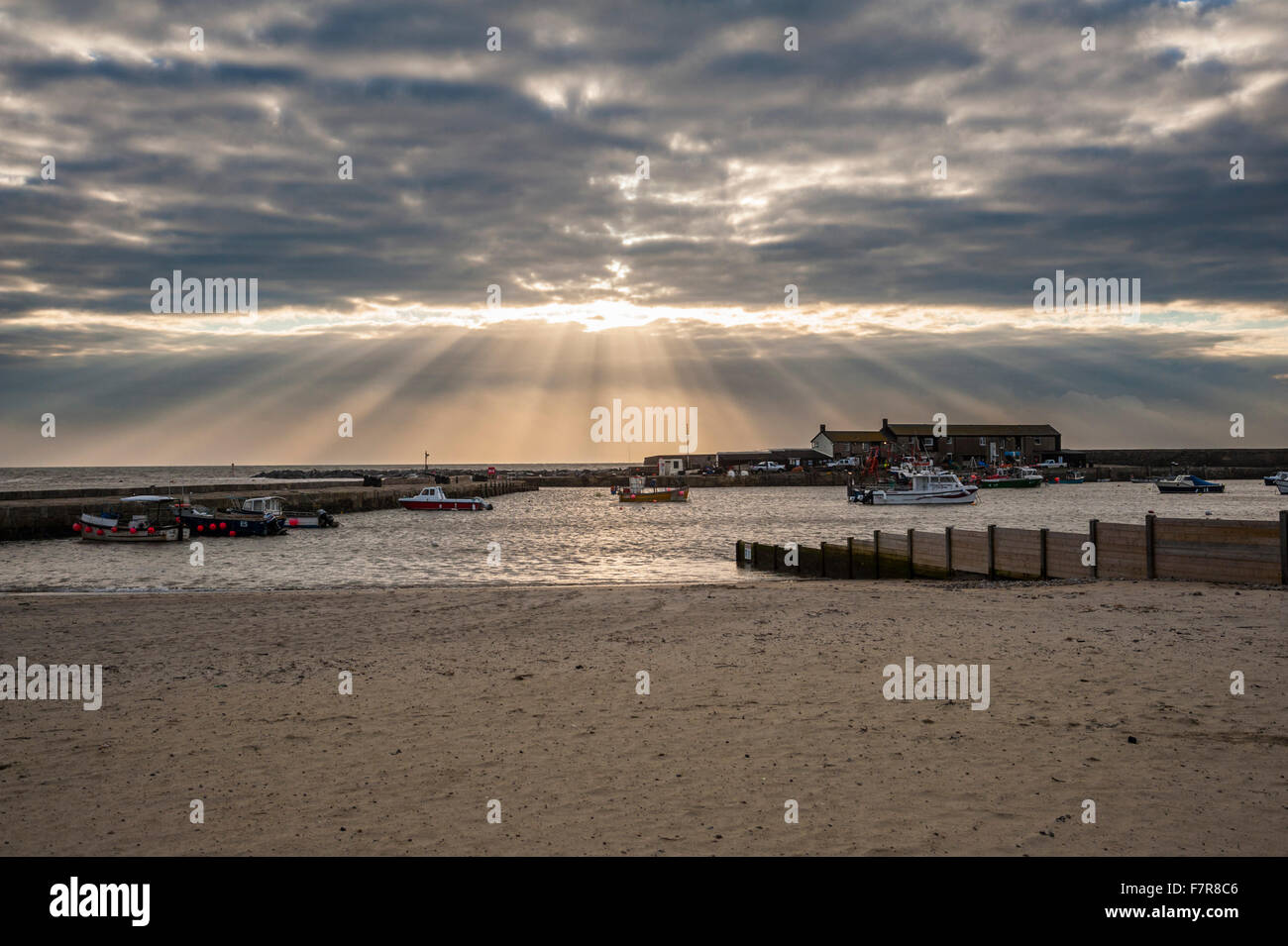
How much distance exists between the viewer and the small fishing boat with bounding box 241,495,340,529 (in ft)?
172

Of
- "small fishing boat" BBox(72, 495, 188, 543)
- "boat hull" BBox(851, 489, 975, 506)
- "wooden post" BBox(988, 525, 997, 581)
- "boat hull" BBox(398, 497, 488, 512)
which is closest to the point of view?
"wooden post" BBox(988, 525, 997, 581)

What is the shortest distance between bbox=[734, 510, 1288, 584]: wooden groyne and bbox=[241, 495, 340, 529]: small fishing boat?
124 feet

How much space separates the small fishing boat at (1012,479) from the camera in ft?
401

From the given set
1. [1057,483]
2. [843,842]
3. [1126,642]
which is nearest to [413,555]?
[1126,642]

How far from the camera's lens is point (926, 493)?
8531 centimetres

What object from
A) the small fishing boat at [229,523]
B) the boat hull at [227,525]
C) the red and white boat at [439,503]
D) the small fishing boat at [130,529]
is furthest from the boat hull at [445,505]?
the small fishing boat at [130,529]

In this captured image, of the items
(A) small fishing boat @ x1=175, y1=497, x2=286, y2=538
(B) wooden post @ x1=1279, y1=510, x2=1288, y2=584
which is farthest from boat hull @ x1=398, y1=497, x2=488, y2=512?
(B) wooden post @ x1=1279, y1=510, x2=1288, y2=584

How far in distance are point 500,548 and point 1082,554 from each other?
28.6m

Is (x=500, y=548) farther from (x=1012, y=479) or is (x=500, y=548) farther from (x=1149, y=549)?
(x=1012, y=479)

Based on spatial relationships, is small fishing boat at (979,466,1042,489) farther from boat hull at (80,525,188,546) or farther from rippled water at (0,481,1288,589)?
boat hull at (80,525,188,546)

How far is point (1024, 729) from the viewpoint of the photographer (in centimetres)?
848
